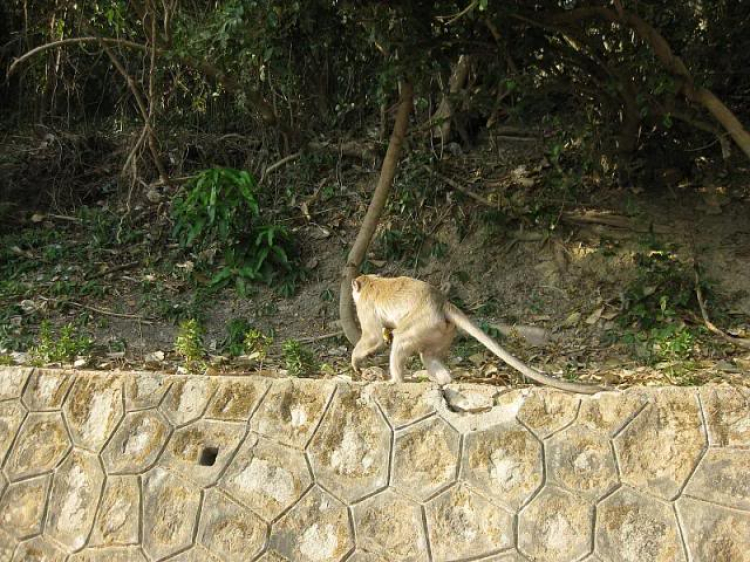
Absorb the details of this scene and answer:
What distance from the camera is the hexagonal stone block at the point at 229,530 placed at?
5.07 meters

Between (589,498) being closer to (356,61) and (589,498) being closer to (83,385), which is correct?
(83,385)

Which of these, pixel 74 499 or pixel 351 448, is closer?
pixel 351 448

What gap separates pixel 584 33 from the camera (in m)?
7.54

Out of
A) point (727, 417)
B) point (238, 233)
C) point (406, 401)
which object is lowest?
point (238, 233)

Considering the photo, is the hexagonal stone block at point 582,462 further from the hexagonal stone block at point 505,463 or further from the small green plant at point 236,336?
the small green plant at point 236,336

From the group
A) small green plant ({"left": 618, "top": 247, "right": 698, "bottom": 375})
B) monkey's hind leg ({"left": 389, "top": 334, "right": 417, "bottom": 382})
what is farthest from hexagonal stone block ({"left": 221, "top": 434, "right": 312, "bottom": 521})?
small green plant ({"left": 618, "top": 247, "right": 698, "bottom": 375})

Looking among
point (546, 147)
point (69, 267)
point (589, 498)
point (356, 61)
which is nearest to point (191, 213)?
point (69, 267)

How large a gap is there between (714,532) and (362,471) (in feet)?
6.16

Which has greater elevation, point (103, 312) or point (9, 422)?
point (9, 422)

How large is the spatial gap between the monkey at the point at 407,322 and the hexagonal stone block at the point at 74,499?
193 centimetres

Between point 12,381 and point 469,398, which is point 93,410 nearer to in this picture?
point 12,381

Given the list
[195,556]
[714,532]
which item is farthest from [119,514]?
[714,532]

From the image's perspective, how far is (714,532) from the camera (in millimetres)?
4297

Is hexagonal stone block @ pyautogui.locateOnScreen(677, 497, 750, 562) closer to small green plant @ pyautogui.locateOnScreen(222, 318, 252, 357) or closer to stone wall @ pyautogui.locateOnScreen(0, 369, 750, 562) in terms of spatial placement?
stone wall @ pyautogui.locateOnScreen(0, 369, 750, 562)
